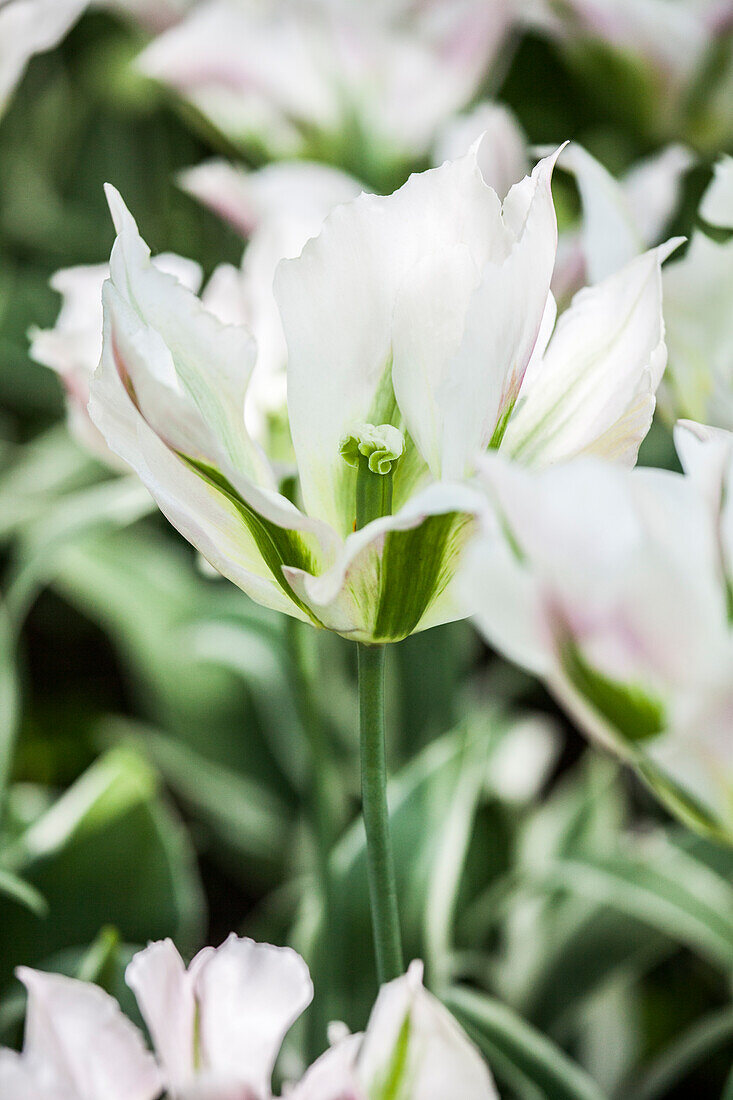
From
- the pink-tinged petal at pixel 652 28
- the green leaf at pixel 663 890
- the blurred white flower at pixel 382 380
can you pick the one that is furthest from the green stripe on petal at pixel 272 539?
the pink-tinged petal at pixel 652 28

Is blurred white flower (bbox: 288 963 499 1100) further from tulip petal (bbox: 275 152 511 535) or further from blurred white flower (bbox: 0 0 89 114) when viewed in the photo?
blurred white flower (bbox: 0 0 89 114)

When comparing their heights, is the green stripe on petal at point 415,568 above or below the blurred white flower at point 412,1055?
above

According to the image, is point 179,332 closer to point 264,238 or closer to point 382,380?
point 382,380

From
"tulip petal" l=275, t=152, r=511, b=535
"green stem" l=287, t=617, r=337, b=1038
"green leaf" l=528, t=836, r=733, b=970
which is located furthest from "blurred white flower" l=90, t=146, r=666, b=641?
"green leaf" l=528, t=836, r=733, b=970

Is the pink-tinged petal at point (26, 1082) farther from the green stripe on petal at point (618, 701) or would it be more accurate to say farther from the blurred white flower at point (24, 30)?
the blurred white flower at point (24, 30)

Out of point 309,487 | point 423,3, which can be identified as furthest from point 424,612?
point 423,3

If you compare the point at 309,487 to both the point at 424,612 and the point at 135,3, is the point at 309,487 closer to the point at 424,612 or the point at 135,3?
the point at 424,612
